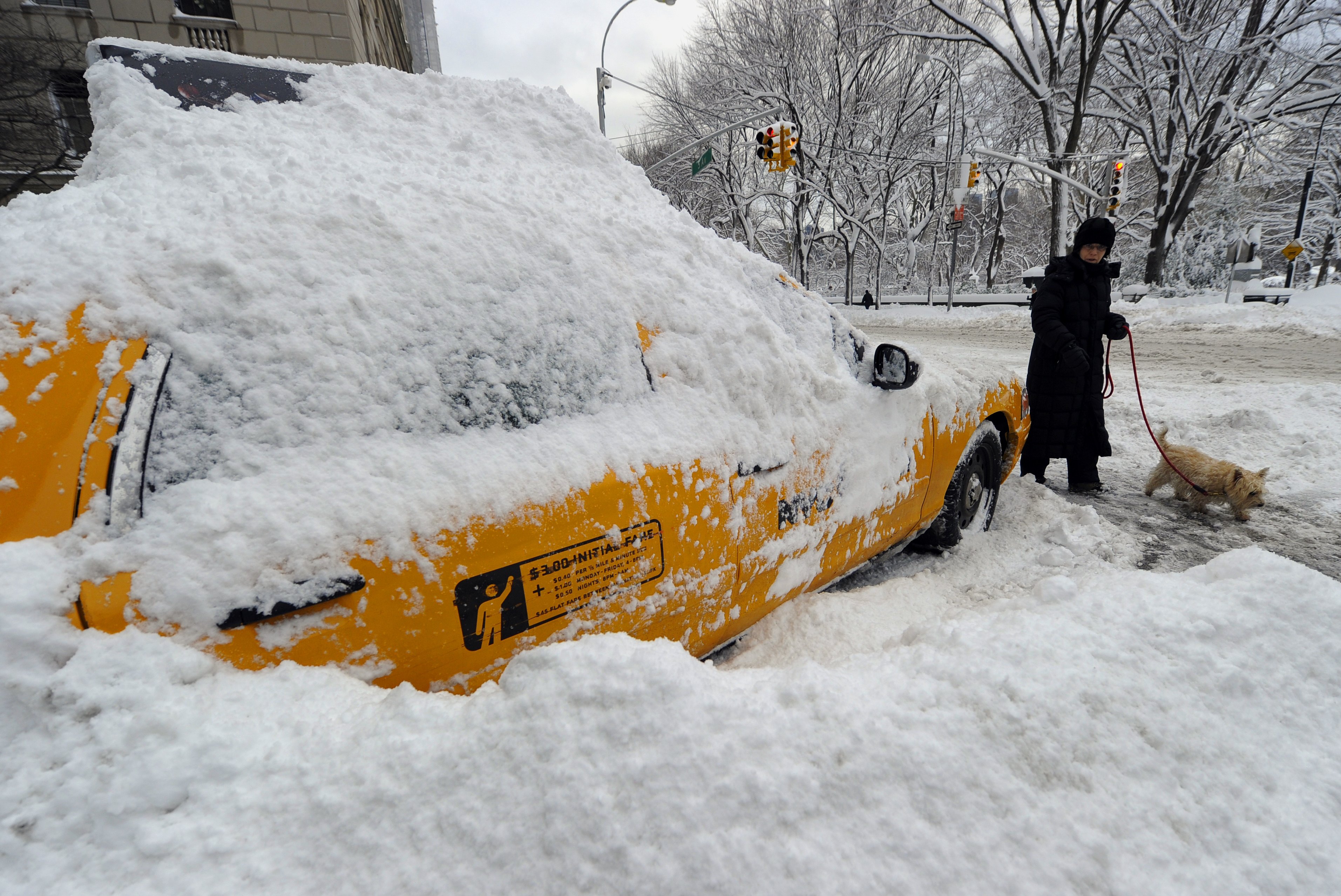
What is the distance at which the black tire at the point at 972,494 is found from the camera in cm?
355

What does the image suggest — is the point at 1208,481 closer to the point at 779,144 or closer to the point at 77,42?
the point at 779,144

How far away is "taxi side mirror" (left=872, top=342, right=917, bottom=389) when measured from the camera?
2699 millimetres

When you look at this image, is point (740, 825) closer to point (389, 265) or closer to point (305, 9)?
point (389, 265)

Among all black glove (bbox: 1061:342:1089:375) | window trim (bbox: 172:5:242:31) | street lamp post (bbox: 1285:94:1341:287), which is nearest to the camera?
black glove (bbox: 1061:342:1089:375)

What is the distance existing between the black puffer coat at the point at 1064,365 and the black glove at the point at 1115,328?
1 centimetres

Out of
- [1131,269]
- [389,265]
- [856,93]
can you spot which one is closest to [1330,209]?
[1131,269]

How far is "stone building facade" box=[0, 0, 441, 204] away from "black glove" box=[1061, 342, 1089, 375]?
47.6 ft

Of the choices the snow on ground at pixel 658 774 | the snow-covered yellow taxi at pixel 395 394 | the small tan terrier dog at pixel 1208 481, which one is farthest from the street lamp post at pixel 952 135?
the snow on ground at pixel 658 774

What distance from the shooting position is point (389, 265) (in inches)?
64.9

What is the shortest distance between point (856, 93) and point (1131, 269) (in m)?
13.1

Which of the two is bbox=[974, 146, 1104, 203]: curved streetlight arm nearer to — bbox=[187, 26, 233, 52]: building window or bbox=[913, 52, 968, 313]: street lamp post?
bbox=[913, 52, 968, 313]: street lamp post

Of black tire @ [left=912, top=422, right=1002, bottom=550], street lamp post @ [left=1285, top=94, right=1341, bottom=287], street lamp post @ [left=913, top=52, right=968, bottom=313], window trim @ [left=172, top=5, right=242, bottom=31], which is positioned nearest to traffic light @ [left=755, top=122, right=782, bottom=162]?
street lamp post @ [left=913, top=52, right=968, bottom=313]

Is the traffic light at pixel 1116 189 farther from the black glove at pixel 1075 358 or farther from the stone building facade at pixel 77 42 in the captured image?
the stone building facade at pixel 77 42

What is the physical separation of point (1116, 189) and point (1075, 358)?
71.2ft
